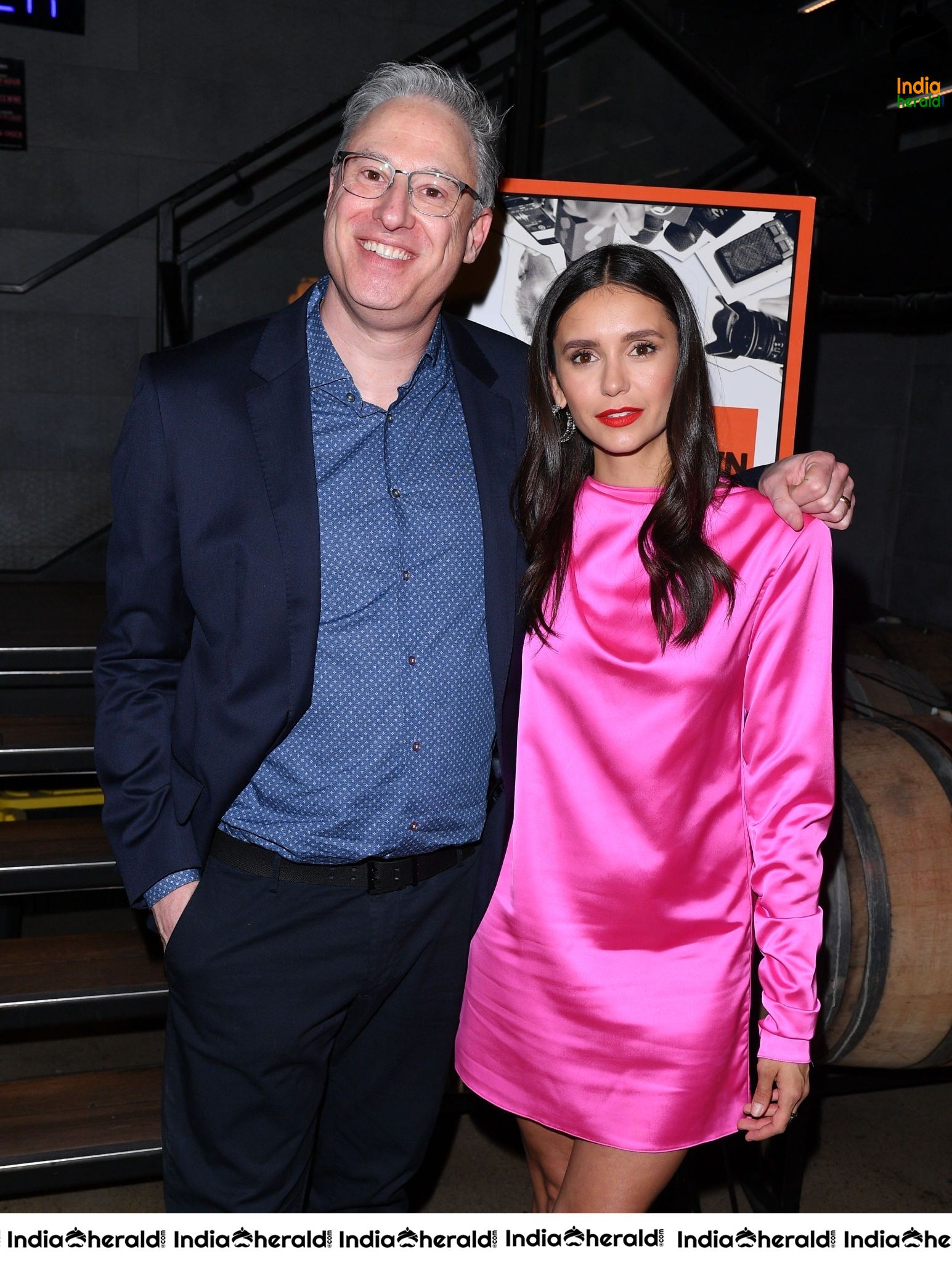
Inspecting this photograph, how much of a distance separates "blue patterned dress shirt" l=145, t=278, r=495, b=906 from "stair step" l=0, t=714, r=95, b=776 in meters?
1.79

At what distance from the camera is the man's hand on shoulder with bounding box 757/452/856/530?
1.58m

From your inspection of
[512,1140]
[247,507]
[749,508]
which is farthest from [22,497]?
[749,508]

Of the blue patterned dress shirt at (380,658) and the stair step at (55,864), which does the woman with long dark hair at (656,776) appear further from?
the stair step at (55,864)

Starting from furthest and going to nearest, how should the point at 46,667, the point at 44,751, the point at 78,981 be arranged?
the point at 46,667 < the point at 44,751 < the point at 78,981

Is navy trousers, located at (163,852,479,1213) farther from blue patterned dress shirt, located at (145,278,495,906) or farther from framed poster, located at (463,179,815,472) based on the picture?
framed poster, located at (463,179,815,472)

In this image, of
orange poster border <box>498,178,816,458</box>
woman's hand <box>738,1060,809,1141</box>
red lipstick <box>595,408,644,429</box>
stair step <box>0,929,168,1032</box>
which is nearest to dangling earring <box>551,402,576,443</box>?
red lipstick <box>595,408,644,429</box>

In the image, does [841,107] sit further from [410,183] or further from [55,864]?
[55,864]

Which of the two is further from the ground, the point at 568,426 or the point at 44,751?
the point at 568,426

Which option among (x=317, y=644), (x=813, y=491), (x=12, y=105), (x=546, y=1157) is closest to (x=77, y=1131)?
(x=546, y=1157)

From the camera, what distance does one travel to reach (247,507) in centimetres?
164

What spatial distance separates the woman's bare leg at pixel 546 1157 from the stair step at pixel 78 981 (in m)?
1.41

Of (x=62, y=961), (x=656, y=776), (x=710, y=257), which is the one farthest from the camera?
(x=62, y=961)

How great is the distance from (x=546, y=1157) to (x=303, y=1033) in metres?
0.45

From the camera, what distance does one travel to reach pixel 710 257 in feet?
8.03
